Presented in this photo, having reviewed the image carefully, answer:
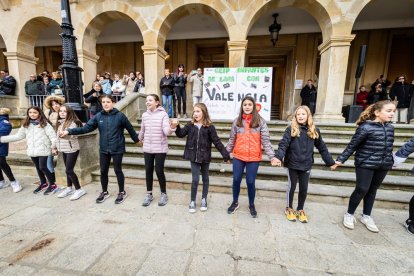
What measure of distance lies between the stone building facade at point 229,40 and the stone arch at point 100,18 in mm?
32

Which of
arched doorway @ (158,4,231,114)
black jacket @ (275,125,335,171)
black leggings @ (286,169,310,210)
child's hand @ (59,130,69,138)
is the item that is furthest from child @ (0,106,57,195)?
arched doorway @ (158,4,231,114)

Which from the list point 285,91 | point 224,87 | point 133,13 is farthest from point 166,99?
point 285,91

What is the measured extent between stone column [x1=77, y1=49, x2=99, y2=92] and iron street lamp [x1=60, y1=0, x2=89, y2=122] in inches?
151

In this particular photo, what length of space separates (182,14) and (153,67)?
2165 mm

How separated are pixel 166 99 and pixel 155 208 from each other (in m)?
4.50

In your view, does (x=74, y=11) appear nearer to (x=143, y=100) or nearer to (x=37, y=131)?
(x=143, y=100)

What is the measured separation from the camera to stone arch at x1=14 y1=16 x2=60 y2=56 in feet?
25.2

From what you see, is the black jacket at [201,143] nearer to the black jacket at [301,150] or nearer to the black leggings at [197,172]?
the black leggings at [197,172]

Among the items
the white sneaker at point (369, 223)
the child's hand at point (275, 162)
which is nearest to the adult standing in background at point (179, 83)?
the child's hand at point (275, 162)

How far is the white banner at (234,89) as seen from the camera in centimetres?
570

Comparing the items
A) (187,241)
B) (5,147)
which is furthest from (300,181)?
(5,147)

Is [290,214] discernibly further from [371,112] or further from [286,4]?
[286,4]

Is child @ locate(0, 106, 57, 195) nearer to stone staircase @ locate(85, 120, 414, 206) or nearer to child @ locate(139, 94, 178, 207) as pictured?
stone staircase @ locate(85, 120, 414, 206)

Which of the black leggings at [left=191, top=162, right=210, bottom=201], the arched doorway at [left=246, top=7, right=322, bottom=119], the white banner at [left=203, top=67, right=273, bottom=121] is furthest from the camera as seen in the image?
the arched doorway at [left=246, top=7, right=322, bottom=119]
